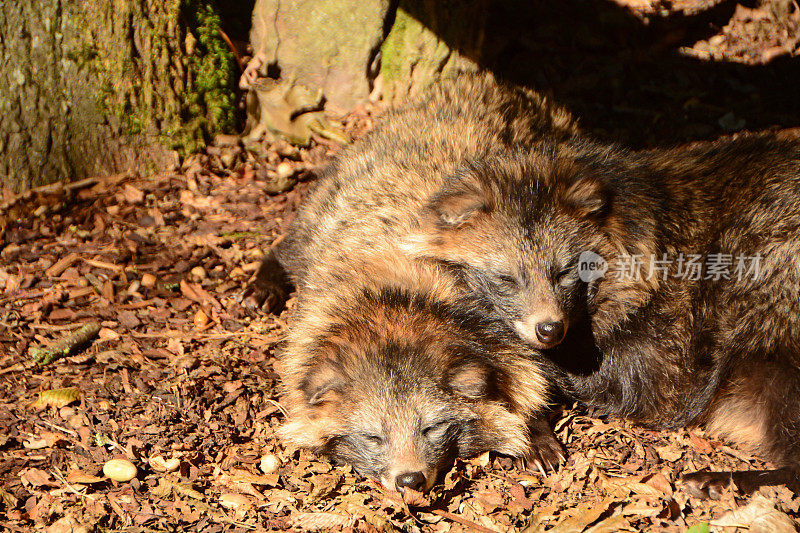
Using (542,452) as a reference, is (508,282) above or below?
above

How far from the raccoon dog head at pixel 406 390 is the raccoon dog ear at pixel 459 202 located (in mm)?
573

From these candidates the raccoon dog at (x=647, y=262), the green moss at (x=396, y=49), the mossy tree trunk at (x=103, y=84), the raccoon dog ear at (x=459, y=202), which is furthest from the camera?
the green moss at (x=396, y=49)

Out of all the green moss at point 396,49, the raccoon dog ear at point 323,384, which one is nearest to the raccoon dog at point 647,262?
the raccoon dog ear at point 323,384

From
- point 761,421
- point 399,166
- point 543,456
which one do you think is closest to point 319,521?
point 543,456

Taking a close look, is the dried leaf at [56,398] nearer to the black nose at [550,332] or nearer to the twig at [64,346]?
the twig at [64,346]

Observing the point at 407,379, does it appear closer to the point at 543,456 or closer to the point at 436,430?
the point at 436,430

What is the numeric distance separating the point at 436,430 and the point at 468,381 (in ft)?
1.09

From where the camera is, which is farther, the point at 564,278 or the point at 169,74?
the point at 169,74

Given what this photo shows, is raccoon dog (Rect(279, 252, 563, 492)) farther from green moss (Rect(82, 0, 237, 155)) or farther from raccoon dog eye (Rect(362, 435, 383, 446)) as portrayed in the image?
green moss (Rect(82, 0, 237, 155))

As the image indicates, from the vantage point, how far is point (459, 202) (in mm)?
4461

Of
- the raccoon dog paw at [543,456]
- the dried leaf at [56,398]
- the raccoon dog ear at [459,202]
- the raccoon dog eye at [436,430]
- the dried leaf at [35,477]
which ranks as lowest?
the dried leaf at [35,477]

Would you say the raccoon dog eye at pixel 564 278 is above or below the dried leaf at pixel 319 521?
above

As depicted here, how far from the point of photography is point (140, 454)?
4.22 meters

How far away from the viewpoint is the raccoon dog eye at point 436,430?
4.09m
